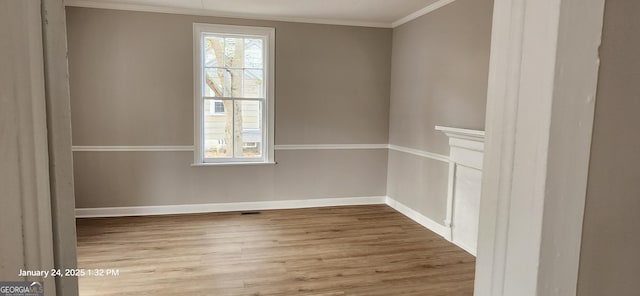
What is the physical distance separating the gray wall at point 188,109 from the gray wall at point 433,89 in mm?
306

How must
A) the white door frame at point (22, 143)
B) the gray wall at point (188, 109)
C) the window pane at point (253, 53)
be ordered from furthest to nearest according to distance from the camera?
1. the window pane at point (253, 53)
2. the gray wall at point (188, 109)
3. the white door frame at point (22, 143)

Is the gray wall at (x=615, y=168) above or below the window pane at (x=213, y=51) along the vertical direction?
below

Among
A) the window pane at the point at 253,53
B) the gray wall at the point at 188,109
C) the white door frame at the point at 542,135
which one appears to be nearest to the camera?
the white door frame at the point at 542,135

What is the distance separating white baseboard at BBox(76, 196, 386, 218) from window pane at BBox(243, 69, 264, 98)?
4.39 feet

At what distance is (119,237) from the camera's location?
3445mm

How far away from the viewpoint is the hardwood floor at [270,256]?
2527mm

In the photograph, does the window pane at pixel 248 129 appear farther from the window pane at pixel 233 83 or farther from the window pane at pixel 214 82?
the window pane at pixel 214 82

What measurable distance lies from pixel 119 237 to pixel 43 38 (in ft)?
11.5

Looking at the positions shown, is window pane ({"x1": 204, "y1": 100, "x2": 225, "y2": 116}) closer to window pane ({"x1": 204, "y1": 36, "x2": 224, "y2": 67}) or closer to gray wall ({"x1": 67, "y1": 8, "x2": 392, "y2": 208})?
gray wall ({"x1": 67, "y1": 8, "x2": 392, "y2": 208})

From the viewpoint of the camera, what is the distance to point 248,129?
4.40 m

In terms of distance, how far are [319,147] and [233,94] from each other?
4.09 feet

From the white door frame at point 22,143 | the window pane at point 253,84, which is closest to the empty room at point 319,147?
the white door frame at point 22,143

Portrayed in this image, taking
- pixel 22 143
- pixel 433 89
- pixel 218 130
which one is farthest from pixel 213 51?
pixel 22 143

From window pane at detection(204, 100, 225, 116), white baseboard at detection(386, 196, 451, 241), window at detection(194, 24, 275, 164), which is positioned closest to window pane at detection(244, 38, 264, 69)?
window at detection(194, 24, 275, 164)
